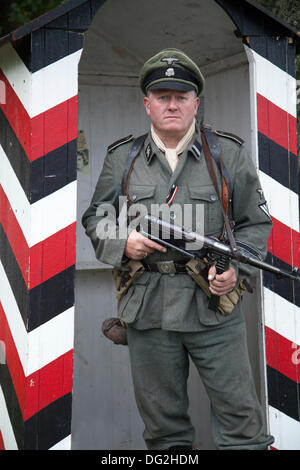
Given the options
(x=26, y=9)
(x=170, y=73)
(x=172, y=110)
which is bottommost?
(x=172, y=110)

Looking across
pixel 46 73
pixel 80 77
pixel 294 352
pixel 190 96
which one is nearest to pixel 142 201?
pixel 190 96

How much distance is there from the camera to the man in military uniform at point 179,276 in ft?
8.57

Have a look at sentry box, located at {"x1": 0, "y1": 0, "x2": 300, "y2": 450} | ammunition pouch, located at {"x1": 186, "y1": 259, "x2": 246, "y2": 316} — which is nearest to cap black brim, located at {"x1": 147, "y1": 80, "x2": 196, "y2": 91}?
sentry box, located at {"x1": 0, "y1": 0, "x2": 300, "y2": 450}

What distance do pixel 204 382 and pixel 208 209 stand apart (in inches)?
26.9

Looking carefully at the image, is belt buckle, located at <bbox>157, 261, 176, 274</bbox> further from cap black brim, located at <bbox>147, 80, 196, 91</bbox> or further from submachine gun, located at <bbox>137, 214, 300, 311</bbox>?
cap black brim, located at <bbox>147, 80, 196, 91</bbox>

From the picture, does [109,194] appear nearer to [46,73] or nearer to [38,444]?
[46,73]

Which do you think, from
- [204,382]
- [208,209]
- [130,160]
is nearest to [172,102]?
[130,160]

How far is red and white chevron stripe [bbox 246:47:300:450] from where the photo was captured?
2.88m

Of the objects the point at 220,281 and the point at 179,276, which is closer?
the point at 220,281

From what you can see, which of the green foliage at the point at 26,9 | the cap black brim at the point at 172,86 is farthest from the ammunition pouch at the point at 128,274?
the green foliage at the point at 26,9

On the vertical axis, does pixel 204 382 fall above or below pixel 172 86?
below

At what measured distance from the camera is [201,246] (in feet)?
8.30

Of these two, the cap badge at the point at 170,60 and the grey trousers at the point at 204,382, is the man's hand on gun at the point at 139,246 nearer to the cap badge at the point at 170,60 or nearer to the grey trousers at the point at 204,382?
the grey trousers at the point at 204,382

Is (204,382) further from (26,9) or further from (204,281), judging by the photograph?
(26,9)
